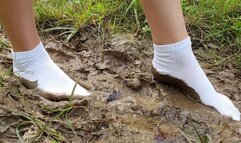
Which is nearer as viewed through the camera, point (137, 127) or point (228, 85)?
point (137, 127)

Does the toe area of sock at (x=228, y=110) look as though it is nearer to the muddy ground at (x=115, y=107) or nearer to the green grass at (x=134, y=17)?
the muddy ground at (x=115, y=107)

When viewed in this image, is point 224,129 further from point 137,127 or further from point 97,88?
point 97,88

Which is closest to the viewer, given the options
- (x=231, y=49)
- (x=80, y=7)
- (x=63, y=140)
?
(x=63, y=140)

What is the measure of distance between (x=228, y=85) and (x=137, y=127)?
43cm

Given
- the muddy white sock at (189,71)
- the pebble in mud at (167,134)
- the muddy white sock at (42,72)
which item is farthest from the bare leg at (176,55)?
the muddy white sock at (42,72)

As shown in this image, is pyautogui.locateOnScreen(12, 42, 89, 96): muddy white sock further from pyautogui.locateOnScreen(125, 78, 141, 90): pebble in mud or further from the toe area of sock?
the toe area of sock

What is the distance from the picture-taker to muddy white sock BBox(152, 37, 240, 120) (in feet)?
5.23

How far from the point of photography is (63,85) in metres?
1.65

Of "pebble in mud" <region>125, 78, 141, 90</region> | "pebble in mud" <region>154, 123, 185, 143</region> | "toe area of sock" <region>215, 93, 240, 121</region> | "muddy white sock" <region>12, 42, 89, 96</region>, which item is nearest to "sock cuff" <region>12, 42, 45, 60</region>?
"muddy white sock" <region>12, 42, 89, 96</region>

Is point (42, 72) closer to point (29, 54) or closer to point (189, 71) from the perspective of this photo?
point (29, 54)

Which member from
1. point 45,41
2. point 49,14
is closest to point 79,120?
point 45,41

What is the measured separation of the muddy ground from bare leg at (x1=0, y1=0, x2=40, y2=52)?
0.54 ft

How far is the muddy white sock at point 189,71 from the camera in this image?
1.59 metres

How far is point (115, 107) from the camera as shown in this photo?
5.28ft
